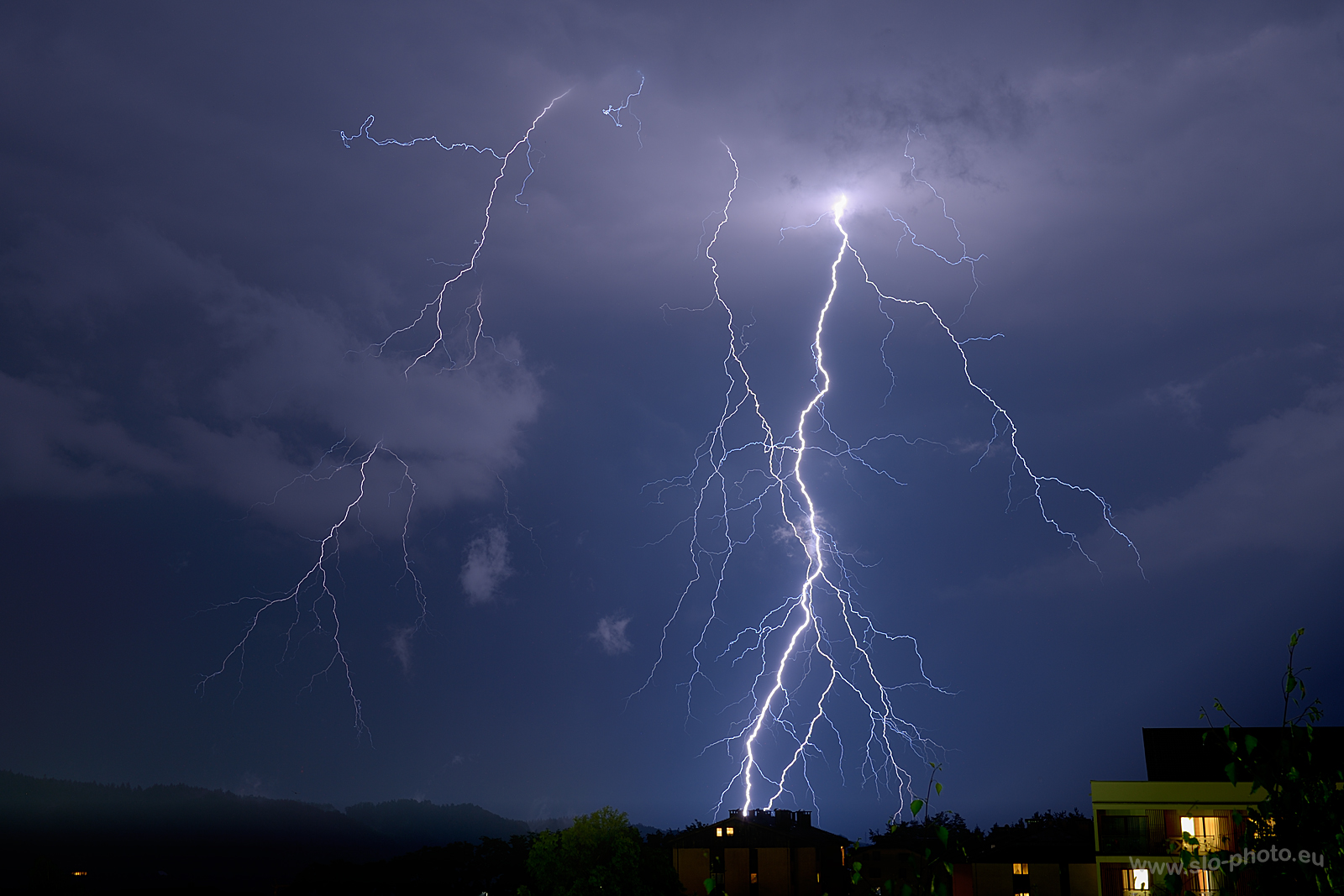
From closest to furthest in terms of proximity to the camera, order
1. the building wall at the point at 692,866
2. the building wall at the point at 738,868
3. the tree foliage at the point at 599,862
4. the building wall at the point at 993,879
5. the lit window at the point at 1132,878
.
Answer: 1. the lit window at the point at 1132,878
2. the tree foliage at the point at 599,862
3. the building wall at the point at 993,879
4. the building wall at the point at 738,868
5. the building wall at the point at 692,866

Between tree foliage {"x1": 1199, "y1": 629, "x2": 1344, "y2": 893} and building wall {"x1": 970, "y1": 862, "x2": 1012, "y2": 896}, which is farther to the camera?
building wall {"x1": 970, "y1": 862, "x2": 1012, "y2": 896}

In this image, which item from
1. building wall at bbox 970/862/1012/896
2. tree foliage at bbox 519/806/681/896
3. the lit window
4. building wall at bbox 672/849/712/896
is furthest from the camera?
building wall at bbox 672/849/712/896

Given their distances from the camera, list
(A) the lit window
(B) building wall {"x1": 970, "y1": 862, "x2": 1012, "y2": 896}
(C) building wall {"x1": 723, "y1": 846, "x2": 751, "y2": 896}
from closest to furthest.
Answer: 1. (A) the lit window
2. (B) building wall {"x1": 970, "y1": 862, "x2": 1012, "y2": 896}
3. (C) building wall {"x1": 723, "y1": 846, "x2": 751, "y2": 896}

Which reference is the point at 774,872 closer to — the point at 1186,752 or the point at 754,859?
the point at 754,859

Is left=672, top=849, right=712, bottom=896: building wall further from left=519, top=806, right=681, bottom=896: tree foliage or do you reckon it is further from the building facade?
left=519, top=806, right=681, bottom=896: tree foliage

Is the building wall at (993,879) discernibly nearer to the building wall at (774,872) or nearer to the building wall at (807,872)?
the building wall at (807,872)

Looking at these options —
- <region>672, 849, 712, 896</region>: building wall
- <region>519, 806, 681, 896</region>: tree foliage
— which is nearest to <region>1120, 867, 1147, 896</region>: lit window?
<region>519, 806, 681, 896</region>: tree foliage

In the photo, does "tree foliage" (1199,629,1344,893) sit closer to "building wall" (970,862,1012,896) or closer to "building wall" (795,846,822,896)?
"building wall" (970,862,1012,896)

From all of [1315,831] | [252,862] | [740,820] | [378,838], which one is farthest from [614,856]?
[378,838]

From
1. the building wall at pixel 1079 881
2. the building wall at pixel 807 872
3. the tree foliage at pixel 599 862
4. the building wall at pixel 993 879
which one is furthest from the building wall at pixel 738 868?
the building wall at pixel 1079 881

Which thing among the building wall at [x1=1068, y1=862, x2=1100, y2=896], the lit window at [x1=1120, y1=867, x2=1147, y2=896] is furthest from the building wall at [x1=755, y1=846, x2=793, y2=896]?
the lit window at [x1=1120, y1=867, x2=1147, y2=896]

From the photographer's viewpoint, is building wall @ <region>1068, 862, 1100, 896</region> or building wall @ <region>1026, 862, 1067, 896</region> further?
building wall @ <region>1068, 862, 1100, 896</region>

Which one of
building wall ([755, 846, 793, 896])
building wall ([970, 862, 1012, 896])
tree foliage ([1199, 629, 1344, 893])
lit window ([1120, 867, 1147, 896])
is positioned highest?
tree foliage ([1199, 629, 1344, 893])

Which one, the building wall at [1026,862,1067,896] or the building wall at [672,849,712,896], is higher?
the building wall at [1026,862,1067,896]
